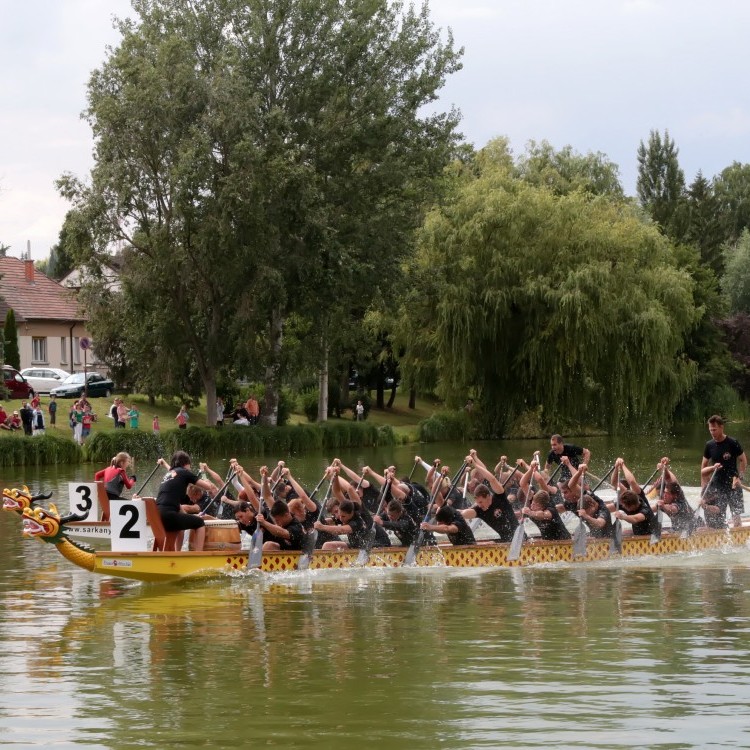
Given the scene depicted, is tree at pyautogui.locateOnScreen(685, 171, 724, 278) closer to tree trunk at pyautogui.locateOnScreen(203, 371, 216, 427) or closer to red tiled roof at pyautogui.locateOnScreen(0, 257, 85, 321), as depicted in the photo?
red tiled roof at pyautogui.locateOnScreen(0, 257, 85, 321)

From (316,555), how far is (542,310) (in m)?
28.9

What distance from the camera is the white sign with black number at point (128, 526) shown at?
15539 mm

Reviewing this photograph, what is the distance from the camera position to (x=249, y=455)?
4038 cm

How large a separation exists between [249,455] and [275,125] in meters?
10.2

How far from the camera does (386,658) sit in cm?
1183

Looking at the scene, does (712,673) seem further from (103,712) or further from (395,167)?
(395,167)

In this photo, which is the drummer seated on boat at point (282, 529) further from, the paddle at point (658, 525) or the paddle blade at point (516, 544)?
the paddle at point (658, 525)

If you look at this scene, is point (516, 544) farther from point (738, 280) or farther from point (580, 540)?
point (738, 280)

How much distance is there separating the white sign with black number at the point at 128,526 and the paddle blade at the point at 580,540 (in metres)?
5.75

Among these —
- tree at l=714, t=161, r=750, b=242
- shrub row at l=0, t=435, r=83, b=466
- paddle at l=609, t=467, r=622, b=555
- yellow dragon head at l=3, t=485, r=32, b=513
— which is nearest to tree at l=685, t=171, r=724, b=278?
tree at l=714, t=161, r=750, b=242

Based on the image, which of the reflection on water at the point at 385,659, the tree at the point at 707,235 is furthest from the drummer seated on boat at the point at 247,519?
the tree at the point at 707,235

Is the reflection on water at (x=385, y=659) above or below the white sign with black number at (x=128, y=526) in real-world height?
below

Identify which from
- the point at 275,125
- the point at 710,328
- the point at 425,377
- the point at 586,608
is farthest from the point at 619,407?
the point at 586,608

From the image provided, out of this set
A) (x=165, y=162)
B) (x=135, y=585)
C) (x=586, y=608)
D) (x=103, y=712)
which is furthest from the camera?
(x=165, y=162)
